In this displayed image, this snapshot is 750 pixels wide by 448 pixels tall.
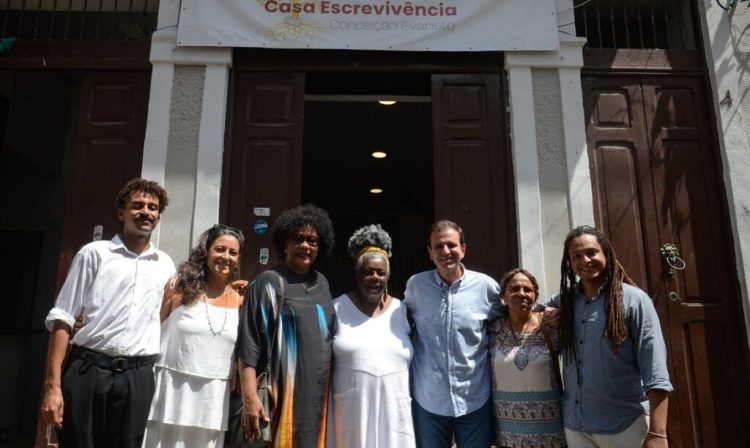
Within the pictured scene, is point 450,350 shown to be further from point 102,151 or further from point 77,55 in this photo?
point 77,55

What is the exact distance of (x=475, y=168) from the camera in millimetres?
4602

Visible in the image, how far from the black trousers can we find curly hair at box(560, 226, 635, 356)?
2.07 metres

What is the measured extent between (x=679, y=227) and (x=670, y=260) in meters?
0.32

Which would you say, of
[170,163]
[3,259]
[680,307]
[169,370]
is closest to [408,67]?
[170,163]

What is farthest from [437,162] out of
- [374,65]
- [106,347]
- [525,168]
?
[106,347]

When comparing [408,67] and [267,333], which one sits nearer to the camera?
[267,333]

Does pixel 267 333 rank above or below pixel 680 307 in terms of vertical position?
below

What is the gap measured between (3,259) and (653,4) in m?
8.17

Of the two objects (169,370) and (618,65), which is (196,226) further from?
(618,65)

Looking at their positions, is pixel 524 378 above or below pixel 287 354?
below

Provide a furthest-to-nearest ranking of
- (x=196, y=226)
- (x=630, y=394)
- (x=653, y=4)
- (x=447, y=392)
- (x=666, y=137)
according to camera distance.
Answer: (x=653, y=4) < (x=666, y=137) < (x=196, y=226) < (x=447, y=392) < (x=630, y=394)

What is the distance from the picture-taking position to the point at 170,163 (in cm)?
443

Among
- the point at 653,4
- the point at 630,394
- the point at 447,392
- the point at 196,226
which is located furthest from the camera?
the point at 653,4

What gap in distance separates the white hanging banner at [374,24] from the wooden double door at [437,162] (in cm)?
30
